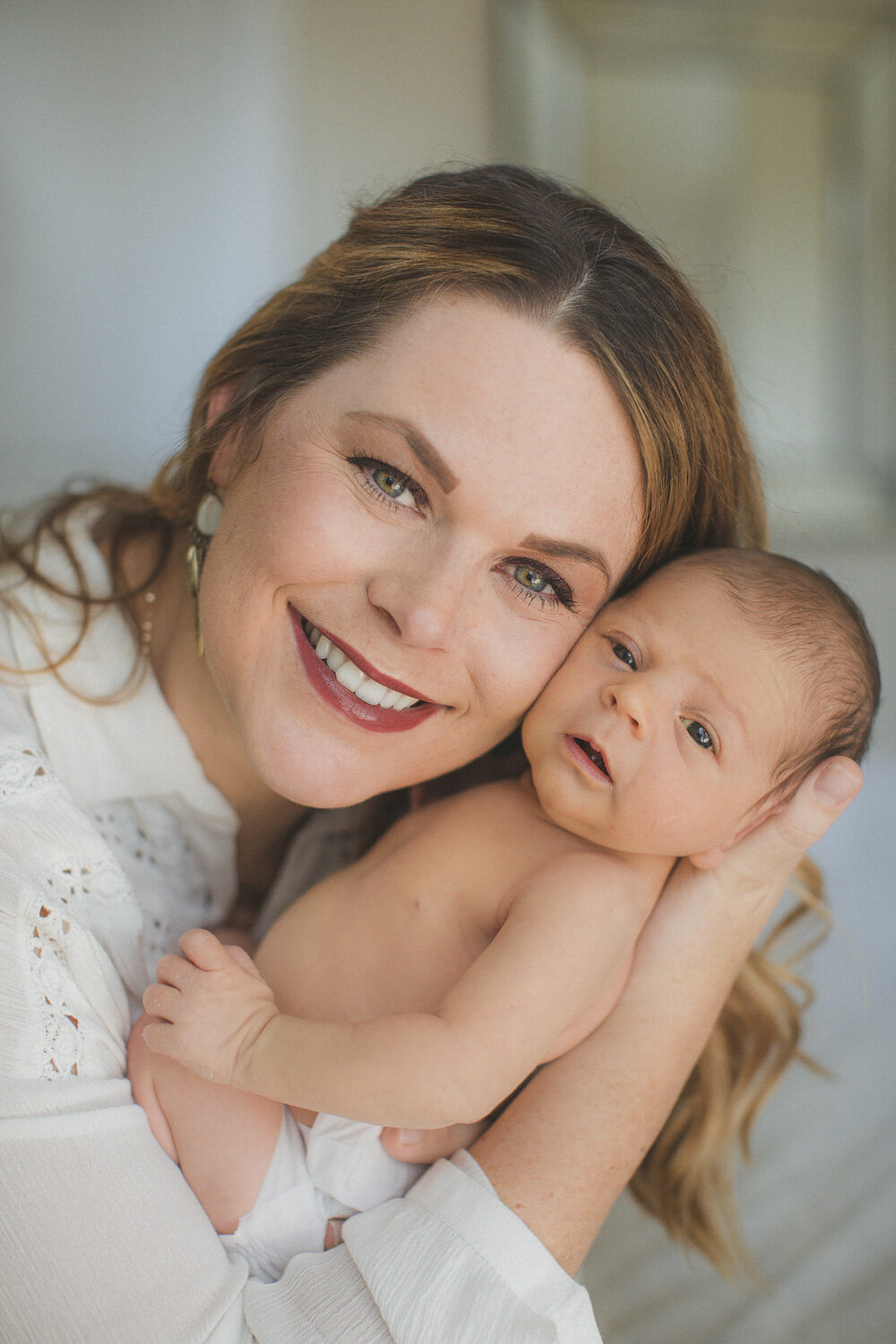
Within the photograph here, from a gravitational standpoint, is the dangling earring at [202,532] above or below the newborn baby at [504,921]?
above

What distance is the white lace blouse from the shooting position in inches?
31.1

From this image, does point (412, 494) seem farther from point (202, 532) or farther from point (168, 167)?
point (168, 167)

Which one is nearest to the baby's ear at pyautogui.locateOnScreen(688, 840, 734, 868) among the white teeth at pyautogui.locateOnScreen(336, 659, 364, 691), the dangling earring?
the white teeth at pyautogui.locateOnScreen(336, 659, 364, 691)

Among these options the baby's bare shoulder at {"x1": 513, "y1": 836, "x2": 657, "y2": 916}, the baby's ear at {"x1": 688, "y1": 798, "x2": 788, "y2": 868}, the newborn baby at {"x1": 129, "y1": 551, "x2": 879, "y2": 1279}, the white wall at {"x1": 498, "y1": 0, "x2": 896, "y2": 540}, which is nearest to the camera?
the newborn baby at {"x1": 129, "y1": 551, "x2": 879, "y2": 1279}

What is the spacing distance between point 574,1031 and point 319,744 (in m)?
0.47

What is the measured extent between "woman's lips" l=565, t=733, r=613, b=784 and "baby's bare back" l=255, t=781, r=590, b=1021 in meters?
0.11

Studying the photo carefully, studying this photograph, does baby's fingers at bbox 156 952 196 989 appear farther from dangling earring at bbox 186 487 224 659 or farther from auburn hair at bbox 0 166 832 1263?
auburn hair at bbox 0 166 832 1263

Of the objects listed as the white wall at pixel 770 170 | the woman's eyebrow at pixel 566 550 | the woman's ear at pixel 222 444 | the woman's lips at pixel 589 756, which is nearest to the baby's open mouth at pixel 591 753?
the woman's lips at pixel 589 756

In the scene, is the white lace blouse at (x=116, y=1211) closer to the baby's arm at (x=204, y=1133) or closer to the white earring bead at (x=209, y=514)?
the baby's arm at (x=204, y=1133)

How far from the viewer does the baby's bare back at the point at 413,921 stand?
1081 mm

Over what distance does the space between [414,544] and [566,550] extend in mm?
172

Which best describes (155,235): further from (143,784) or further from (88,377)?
(143,784)

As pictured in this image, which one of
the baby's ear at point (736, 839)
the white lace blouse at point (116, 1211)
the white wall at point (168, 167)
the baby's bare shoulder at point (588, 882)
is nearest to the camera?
the white lace blouse at point (116, 1211)

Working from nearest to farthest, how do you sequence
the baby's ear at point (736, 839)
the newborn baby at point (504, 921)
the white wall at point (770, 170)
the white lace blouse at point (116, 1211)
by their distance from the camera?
the white lace blouse at point (116, 1211)
the newborn baby at point (504, 921)
the baby's ear at point (736, 839)
the white wall at point (770, 170)
